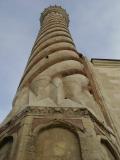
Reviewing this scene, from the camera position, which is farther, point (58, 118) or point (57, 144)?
point (58, 118)

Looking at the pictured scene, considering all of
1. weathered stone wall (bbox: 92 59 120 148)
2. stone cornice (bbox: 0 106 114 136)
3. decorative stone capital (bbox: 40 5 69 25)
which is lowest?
stone cornice (bbox: 0 106 114 136)

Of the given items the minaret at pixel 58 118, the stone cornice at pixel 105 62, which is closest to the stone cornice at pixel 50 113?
the minaret at pixel 58 118

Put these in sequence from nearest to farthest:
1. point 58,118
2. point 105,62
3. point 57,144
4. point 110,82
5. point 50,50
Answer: point 57,144 → point 58,118 → point 50,50 → point 110,82 → point 105,62

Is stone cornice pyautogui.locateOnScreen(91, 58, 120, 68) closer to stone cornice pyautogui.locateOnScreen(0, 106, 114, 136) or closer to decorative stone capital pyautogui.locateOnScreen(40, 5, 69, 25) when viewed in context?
decorative stone capital pyautogui.locateOnScreen(40, 5, 69, 25)

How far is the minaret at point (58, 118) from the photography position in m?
2.62

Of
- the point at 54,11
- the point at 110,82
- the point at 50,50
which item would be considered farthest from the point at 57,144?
the point at 54,11

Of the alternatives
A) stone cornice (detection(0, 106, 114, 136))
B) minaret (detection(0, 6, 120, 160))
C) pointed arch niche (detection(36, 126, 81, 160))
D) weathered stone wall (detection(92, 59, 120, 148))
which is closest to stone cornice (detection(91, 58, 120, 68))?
weathered stone wall (detection(92, 59, 120, 148))

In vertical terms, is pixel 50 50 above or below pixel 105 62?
below

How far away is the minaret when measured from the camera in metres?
2.62

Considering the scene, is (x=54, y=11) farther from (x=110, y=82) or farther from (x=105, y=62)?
(x=110, y=82)

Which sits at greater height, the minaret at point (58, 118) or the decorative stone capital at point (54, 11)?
the decorative stone capital at point (54, 11)

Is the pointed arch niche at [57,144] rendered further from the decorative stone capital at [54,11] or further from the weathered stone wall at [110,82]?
the decorative stone capital at [54,11]

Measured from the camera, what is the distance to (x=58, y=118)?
3000mm

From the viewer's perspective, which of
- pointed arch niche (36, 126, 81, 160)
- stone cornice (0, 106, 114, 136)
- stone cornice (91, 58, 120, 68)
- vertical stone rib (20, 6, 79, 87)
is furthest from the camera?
stone cornice (91, 58, 120, 68)
